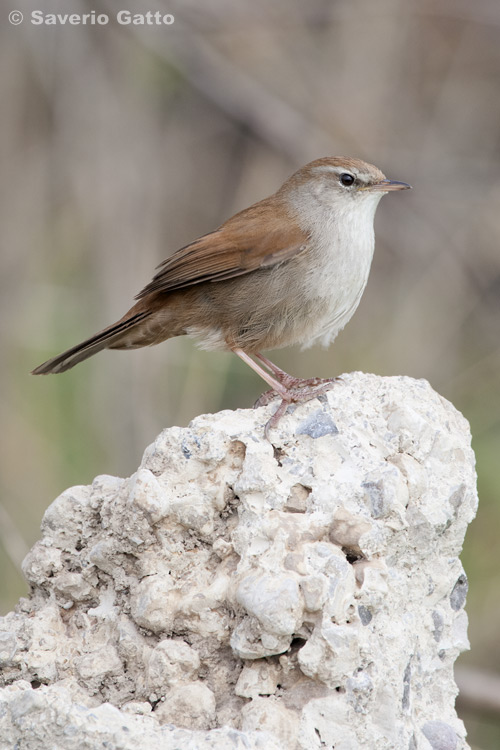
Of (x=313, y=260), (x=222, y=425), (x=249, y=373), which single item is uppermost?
(x=249, y=373)

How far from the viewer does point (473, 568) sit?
17.5 ft

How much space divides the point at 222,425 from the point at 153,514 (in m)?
0.35

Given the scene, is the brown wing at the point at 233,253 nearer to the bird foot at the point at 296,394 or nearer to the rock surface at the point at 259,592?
the bird foot at the point at 296,394

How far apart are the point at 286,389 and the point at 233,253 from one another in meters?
1.00

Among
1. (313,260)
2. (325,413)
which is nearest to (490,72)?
(313,260)

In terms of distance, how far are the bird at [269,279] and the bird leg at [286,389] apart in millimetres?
179

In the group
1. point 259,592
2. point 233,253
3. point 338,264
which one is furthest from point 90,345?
point 259,592

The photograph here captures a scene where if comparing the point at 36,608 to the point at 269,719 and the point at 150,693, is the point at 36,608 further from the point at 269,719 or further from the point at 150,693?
the point at 269,719

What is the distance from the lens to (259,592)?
2312 mm

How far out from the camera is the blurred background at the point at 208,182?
251 inches

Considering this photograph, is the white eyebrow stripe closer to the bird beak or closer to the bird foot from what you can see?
the bird beak

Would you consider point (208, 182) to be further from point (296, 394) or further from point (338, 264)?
point (296, 394)

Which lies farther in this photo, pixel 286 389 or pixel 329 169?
pixel 329 169

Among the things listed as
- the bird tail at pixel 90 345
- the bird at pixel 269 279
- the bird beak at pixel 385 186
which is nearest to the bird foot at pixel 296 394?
the bird at pixel 269 279
